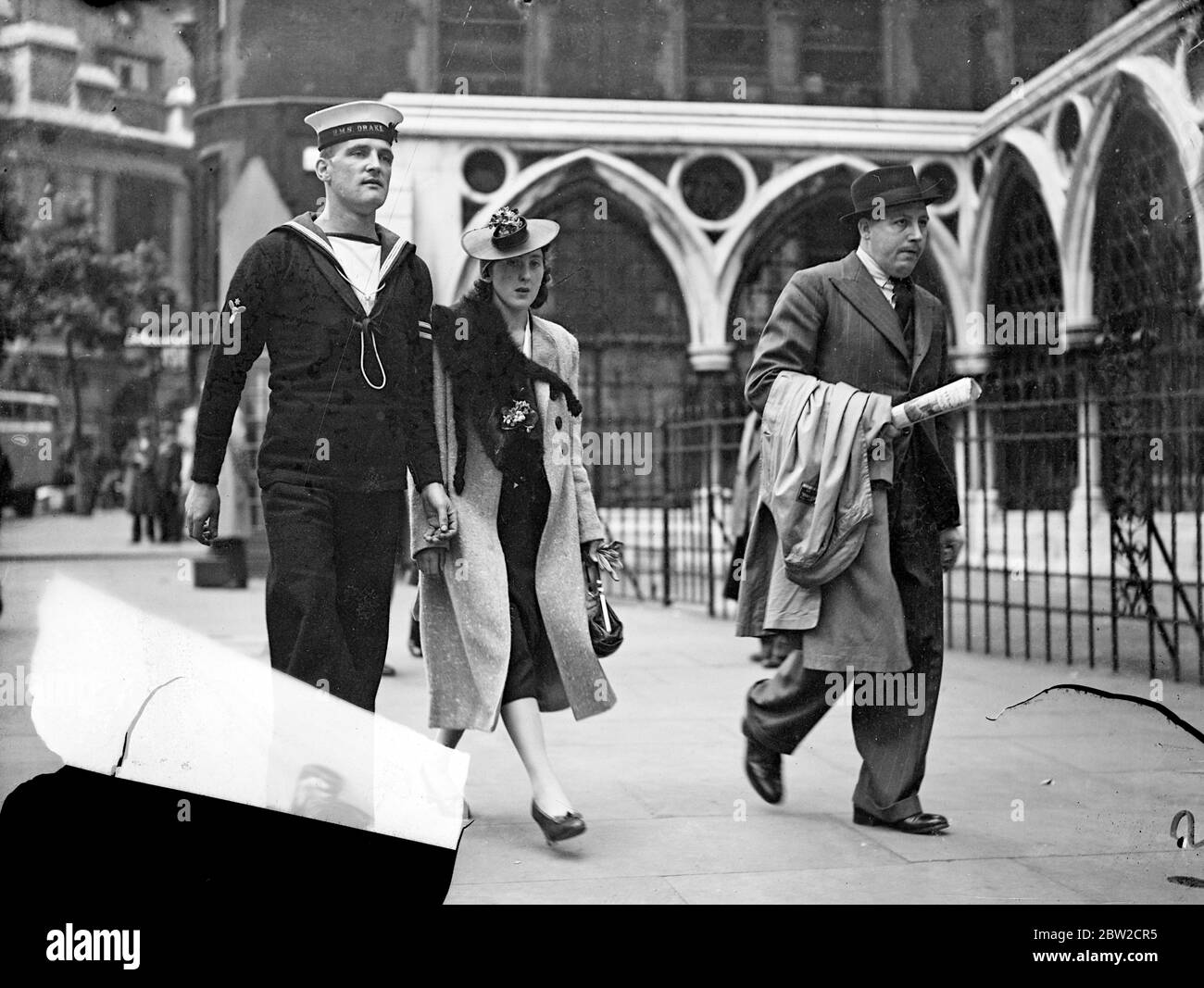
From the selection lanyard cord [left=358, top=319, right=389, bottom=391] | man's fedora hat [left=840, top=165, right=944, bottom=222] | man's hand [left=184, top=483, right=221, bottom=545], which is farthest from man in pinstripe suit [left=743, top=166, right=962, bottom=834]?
man's hand [left=184, top=483, right=221, bottom=545]

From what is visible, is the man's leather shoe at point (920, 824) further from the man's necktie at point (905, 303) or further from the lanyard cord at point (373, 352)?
the lanyard cord at point (373, 352)

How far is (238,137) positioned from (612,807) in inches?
84.7

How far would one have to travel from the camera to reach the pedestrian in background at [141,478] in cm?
381

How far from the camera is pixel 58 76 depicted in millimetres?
3680

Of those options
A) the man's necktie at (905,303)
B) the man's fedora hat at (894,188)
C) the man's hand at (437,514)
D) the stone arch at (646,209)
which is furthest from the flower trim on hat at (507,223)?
the man's necktie at (905,303)

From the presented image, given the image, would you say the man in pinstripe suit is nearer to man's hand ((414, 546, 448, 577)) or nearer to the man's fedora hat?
the man's fedora hat

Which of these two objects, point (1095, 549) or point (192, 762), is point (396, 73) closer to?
point (192, 762)

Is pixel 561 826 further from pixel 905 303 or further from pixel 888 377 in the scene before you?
pixel 905 303

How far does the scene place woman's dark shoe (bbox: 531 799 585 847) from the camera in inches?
150

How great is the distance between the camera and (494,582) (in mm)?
4078

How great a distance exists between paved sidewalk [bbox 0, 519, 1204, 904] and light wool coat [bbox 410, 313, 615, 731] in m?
0.38

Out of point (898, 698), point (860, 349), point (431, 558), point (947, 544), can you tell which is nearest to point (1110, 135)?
point (860, 349)

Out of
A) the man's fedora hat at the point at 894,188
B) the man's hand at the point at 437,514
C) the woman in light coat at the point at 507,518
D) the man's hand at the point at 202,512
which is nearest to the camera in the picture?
the man's hand at the point at 202,512

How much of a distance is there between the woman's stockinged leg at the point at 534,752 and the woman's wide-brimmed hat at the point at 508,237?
123 centimetres
